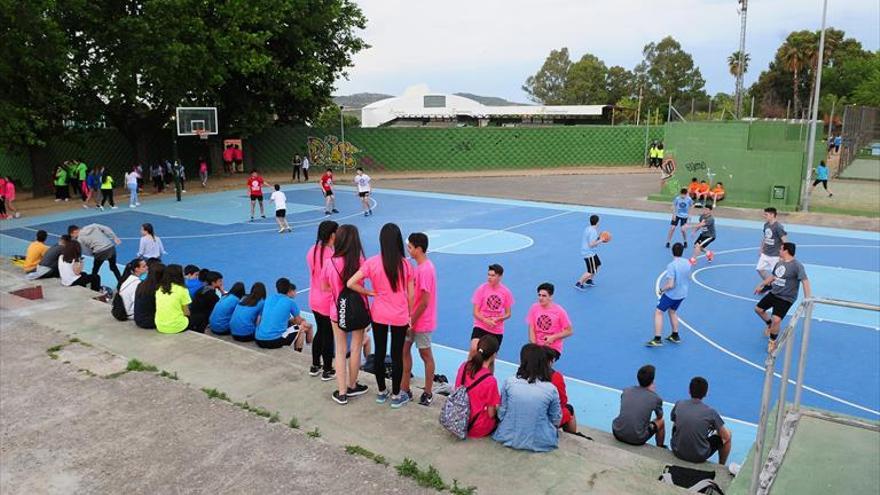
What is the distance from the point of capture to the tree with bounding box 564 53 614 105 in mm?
78312

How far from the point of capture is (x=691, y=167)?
2603 centimetres

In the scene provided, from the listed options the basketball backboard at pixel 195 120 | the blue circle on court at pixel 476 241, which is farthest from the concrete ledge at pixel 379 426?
the basketball backboard at pixel 195 120

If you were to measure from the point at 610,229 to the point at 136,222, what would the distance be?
1576 centimetres

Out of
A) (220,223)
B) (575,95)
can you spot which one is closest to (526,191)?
(220,223)

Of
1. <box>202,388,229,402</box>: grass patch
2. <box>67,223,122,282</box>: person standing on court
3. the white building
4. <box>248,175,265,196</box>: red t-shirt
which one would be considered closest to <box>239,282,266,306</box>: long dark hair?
<box>202,388,229,402</box>: grass patch

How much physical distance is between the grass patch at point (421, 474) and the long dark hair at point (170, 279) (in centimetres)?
503

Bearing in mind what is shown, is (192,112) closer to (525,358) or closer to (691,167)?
(691,167)

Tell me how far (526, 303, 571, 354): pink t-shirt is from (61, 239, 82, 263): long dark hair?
29.6ft

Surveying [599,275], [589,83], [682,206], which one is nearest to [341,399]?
[599,275]

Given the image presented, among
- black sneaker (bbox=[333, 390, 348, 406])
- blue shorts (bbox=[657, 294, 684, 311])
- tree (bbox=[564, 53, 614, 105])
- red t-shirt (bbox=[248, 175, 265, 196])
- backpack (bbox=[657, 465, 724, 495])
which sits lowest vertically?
backpack (bbox=[657, 465, 724, 495])

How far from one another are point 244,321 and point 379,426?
3.51 m

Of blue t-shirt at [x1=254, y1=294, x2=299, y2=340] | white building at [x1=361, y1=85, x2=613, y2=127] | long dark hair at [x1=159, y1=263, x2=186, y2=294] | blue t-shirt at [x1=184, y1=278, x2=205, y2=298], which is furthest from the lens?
white building at [x1=361, y1=85, x2=613, y2=127]

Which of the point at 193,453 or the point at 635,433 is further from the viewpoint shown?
the point at 635,433

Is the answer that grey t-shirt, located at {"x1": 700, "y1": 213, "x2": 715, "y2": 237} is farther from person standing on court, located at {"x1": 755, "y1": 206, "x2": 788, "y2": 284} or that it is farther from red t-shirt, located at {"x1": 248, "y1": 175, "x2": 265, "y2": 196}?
red t-shirt, located at {"x1": 248, "y1": 175, "x2": 265, "y2": 196}
